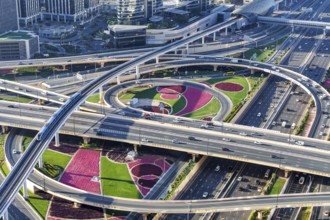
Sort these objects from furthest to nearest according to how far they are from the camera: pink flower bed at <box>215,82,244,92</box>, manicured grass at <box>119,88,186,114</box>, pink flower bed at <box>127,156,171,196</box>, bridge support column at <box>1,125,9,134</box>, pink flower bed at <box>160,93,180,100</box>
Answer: pink flower bed at <box>215,82,244,92</box>
pink flower bed at <box>160,93,180,100</box>
manicured grass at <box>119,88,186,114</box>
bridge support column at <box>1,125,9,134</box>
pink flower bed at <box>127,156,171,196</box>

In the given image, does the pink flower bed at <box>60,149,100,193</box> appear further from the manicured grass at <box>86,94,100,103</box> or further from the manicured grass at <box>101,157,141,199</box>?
the manicured grass at <box>86,94,100,103</box>

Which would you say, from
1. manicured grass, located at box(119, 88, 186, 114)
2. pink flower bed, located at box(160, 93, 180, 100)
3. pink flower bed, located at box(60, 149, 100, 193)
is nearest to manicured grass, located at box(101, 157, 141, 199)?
pink flower bed, located at box(60, 149, 100, 193)

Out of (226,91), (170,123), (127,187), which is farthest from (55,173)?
(226,91)

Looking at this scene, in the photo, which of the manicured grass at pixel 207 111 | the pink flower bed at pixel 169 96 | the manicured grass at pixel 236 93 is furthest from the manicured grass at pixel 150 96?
the manicured grass at pixel 236 93

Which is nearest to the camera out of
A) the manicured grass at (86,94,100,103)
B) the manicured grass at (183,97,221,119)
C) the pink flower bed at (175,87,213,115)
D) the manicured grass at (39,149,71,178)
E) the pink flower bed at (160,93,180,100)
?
the manicured grass at (39,149,71,178)

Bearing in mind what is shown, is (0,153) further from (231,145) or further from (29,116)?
(231,145)

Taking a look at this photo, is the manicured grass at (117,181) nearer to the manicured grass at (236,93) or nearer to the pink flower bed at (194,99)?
the pink flower bed at (194,99)

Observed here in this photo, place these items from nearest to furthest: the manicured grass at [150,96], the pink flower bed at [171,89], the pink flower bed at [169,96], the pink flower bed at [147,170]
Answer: the pink flower bed at [147,170]
the manicured grass at [150,96]
the pink flower bed at [169,96]
the pink flower bed at [171,89]
